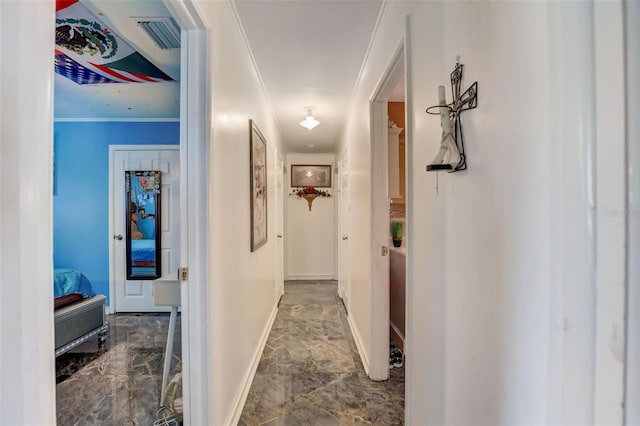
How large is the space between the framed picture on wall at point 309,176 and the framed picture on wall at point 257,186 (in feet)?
8.93

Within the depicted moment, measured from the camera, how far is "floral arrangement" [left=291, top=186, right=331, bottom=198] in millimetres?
5559

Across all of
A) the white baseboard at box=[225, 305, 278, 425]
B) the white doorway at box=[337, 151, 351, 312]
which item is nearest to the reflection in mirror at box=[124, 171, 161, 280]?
the white baseboard at box=[225, 305, 278, 425]

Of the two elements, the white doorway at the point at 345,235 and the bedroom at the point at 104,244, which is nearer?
the bedroom at the point at 104,244

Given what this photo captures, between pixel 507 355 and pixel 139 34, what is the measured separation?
2.35 m

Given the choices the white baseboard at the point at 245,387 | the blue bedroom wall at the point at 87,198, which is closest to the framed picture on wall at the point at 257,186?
the blue bedroom wall at the point at 87,198

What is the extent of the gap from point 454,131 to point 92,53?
8.57 feet

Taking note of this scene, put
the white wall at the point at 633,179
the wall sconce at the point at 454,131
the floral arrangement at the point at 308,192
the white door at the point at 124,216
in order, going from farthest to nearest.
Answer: the floral arrangement at the point at 308,192, the white door at the point at 124,216, the wall sconce at the point at 454,131, the white wall at the point at 633,179

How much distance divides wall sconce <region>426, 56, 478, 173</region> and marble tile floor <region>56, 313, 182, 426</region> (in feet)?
6.33

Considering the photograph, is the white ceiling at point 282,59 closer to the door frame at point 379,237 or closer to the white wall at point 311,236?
the door frame at point 379,237

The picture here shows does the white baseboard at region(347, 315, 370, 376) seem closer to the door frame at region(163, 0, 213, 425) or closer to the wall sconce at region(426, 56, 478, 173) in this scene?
the door frame at region(163, 0, 213, 425)

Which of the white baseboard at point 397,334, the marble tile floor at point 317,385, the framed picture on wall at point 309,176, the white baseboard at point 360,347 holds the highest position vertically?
the framed picture on wall at point 309,176

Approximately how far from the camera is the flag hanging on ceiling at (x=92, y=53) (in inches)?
66.6

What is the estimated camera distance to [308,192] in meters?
5.56

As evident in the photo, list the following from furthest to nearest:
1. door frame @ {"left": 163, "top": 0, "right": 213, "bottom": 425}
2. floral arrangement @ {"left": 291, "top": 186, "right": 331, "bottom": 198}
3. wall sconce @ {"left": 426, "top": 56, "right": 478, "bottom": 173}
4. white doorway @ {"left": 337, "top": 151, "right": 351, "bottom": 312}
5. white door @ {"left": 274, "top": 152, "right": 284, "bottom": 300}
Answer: floral arrangement @ {"left": 291, "top": 186, "right": 331, "bottom": 198} < white door @ {"left": 274, "top": 152, "right": 284, "bottom": 300} < white doorway @ {"left": 337, "top": 151, "right": 351, "bottom": 312} < door frame @ {"left": 163, "top": 0, "right": 213, "bottom": 425} < wall sconce @ {"left": 426, "top": 56, "right": 478, "bottom": 173}
